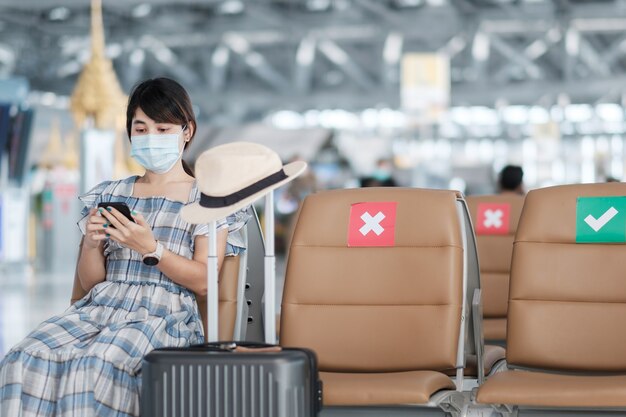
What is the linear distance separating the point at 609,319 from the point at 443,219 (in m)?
0.62

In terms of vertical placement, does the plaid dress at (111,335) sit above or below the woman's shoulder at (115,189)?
below

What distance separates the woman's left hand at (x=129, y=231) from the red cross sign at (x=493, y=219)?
2.80 m

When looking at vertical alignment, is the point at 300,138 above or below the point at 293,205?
above

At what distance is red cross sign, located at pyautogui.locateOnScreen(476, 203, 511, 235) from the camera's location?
563 centimetres

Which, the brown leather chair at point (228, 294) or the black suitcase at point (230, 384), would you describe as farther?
the brown leather chair at point (228, 294)

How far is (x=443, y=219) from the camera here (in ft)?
11.9

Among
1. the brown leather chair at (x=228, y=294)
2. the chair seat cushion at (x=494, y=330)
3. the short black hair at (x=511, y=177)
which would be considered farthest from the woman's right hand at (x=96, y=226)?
the short black hair at (x=511, y=177)

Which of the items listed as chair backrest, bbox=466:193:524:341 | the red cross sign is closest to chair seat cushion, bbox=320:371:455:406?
chair backrest, bbox=466:193:524:341

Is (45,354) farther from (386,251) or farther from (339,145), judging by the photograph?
(339,145)

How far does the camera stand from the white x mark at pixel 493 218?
5648 millimetres

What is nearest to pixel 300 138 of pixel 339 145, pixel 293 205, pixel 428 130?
pixel 339 145

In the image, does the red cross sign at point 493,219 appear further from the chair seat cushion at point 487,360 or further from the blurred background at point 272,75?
the blurred background at point 272,75

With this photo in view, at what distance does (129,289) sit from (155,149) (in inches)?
17.4

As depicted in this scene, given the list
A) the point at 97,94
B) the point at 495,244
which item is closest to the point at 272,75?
the point at 97,94
